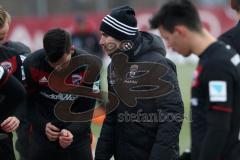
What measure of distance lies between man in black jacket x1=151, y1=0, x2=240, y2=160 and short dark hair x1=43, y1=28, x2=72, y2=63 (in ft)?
4.73

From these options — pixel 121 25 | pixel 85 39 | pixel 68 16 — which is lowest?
pixel 68 16

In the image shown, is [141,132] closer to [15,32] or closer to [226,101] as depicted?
[226,101]

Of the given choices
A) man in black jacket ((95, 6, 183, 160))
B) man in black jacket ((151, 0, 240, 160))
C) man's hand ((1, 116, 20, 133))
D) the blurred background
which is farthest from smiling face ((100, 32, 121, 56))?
the blurred background

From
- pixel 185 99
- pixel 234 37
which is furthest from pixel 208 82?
pixel 185 99

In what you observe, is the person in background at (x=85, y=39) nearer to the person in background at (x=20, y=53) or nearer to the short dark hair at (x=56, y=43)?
the person in background at (x=20, y=53)

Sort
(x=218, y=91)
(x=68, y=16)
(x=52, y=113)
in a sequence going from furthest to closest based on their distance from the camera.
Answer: (x=68, y=16) < (x=52, y=113) < (x=218, y=91)

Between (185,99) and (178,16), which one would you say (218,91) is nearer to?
(178,16)

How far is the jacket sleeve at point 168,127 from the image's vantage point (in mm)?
5570

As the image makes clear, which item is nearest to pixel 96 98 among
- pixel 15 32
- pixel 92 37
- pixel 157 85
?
pixel 157 85

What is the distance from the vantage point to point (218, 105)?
4438mm

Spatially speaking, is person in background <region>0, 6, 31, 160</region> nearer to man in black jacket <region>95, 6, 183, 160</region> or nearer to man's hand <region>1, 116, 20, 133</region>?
man's hand <region>1, 116, 20, 133</region>

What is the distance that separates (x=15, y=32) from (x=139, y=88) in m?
18.7

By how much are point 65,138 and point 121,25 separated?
1.17m

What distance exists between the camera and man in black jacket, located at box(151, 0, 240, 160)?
14.5ft
